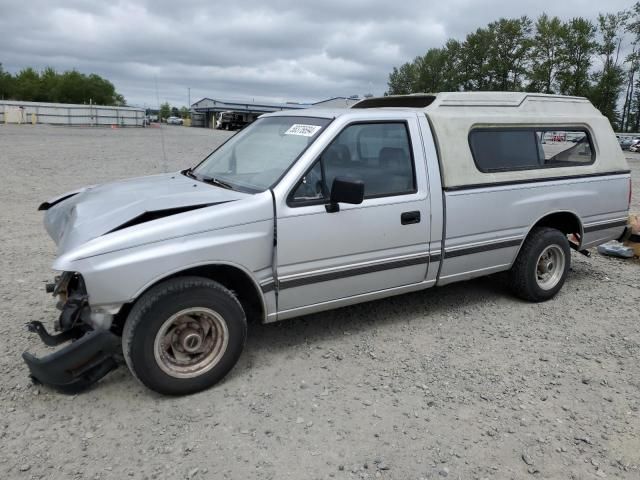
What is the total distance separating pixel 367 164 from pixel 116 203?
1854 millimetres

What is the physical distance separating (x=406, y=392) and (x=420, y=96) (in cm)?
270

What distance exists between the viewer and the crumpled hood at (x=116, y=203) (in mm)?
3285

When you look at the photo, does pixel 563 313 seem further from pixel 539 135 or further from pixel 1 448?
pixel 1 448

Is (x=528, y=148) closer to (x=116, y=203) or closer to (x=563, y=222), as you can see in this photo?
(x=563, y=222)

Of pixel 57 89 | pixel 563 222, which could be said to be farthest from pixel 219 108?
pixel 563 222

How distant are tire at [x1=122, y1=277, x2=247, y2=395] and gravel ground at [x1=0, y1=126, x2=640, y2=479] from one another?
161mm

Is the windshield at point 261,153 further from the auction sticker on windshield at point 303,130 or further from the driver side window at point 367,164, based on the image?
the driver side window at point 367,164

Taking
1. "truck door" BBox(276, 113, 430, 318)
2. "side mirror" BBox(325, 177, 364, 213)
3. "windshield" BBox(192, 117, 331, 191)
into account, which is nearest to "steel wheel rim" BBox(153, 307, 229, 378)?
"truck door" BBox(276, 113, 430, 318)

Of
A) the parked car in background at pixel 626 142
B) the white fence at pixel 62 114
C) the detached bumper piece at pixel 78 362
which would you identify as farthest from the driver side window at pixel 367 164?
the white fence at pixel 62 114

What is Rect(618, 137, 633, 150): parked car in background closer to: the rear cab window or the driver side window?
the rear cab window

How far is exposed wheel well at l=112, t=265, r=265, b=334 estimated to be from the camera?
3.38m

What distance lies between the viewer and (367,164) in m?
4.10

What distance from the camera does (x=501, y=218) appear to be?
476 centimetres

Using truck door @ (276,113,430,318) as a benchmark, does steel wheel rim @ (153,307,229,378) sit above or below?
below
